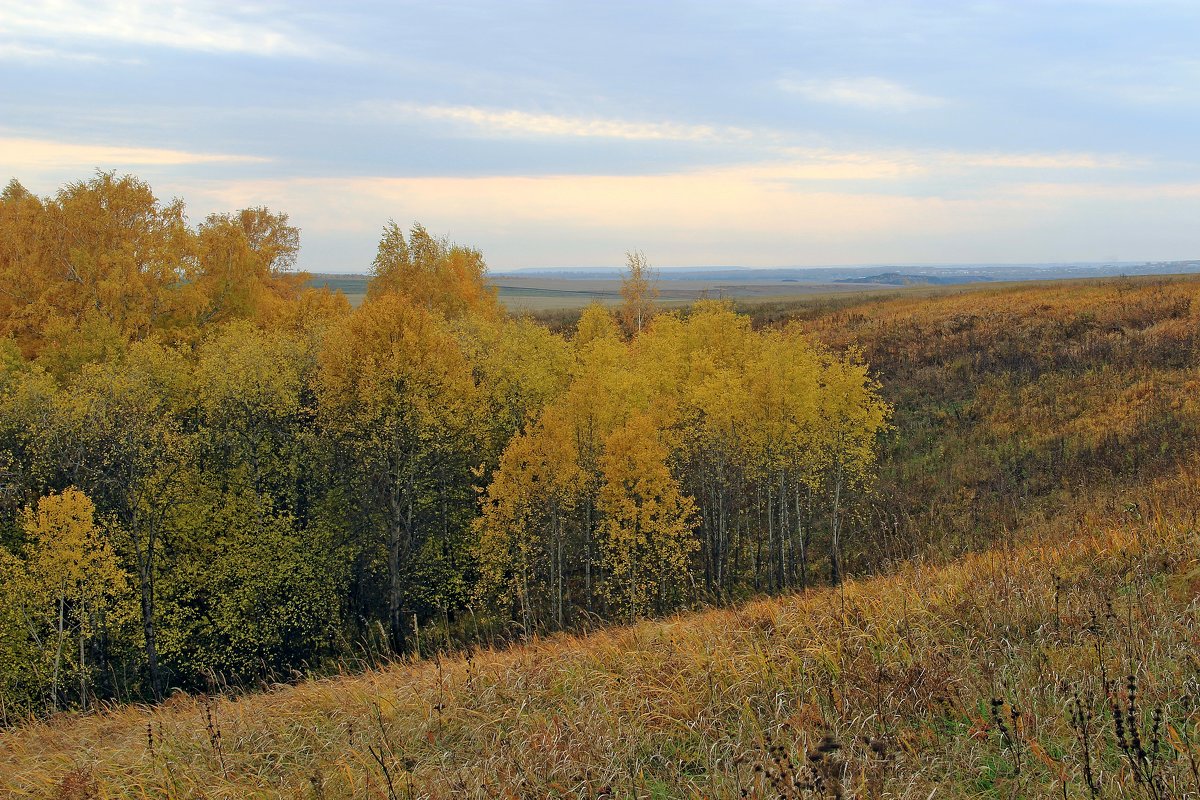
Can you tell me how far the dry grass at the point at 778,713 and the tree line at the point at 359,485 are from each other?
48.1ft

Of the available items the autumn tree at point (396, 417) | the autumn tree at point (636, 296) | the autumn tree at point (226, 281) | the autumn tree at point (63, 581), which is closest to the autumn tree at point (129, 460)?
the autumn tree at point (63, 581)

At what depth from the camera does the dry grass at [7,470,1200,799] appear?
5.22 meters

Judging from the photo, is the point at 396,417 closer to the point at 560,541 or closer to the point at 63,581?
the point at 560,541

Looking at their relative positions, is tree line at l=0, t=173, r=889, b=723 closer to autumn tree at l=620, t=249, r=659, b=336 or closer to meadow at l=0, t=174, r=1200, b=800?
meadow at l=0, t=174, r=1200, b=800

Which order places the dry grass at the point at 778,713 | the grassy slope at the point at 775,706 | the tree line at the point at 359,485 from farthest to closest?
the tree line at the point at 359,485, the grassy slope at the point at 775,706, the dry grass at the point at 778,713

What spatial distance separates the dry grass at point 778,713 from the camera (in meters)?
5.22

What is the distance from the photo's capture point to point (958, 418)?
4059 cm

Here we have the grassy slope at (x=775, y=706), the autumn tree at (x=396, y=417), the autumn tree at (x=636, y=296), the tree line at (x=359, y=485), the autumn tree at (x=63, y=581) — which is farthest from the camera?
the autumn tree at (x=636, y=296)

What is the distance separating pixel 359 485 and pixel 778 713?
26.5 m

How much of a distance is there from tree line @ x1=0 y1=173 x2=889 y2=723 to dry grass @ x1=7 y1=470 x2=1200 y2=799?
14.7 m

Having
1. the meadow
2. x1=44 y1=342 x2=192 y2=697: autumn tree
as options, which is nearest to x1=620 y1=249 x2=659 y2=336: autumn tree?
the meadow

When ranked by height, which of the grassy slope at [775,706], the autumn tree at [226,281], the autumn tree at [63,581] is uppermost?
the autumn tree at [226,281]

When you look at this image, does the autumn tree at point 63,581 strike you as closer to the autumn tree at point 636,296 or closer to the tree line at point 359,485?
the tree line at point 359,485

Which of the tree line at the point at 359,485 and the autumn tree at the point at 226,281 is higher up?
the autumn tree at the point at 226,281
